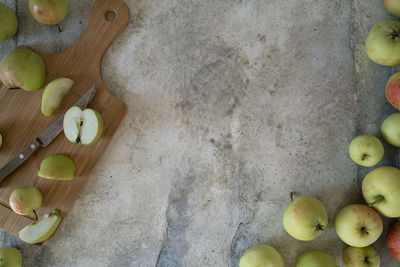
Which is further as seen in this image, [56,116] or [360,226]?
[56,116]

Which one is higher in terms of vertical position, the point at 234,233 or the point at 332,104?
the point at 332,104

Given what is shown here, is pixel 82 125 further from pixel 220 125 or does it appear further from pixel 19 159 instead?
pixel 220 125

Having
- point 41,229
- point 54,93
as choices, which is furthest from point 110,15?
point 41,229

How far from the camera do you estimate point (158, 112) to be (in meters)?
1.78

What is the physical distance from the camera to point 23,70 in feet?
5.25

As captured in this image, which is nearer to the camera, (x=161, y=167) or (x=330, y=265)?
(x=330, y=265)

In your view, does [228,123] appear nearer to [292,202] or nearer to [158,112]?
[158,112]

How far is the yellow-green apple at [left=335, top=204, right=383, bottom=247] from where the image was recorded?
157 centimetres

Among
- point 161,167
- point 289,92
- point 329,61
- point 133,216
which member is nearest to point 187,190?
point 161,167

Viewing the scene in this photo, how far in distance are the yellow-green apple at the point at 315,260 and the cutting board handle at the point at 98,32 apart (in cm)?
138

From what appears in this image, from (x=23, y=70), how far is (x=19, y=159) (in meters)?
0.42

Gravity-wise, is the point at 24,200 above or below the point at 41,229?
above

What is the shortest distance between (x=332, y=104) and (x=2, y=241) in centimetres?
179

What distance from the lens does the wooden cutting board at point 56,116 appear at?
170cm
